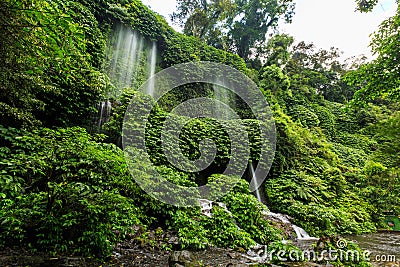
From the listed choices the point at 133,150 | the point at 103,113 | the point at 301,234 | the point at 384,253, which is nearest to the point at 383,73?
the point at 384,253

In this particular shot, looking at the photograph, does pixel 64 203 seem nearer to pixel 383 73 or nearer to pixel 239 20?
pixel 383 73

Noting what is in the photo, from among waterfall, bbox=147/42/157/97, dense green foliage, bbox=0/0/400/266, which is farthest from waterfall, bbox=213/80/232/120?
waterfall, bbox=147/42/157/97

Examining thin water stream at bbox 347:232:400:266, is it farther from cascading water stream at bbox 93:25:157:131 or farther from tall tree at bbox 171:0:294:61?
tall tree at bbox 171:0:294:61

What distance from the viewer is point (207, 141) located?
396 inches

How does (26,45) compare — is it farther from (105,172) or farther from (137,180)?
(137,180)

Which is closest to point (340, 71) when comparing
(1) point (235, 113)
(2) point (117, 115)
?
(1) point (235, 113)

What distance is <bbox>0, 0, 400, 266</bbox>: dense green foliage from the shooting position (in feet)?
10.6

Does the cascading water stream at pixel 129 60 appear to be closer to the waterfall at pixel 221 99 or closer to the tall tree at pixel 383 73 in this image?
the waterfall at pixel 221 99

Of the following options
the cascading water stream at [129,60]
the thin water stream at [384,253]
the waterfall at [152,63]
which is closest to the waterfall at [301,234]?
the thin water stream at [384,253]

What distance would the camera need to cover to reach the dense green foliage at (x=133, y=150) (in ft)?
10.6

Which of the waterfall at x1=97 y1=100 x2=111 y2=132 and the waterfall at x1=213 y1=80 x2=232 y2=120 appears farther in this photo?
the waterfall at x1=213 y1=80 x2=232 y2=120

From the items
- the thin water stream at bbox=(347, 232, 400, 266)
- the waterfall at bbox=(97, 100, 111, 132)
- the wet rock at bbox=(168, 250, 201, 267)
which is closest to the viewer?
the wet rock at bbox=(168, 250, 201, 267)

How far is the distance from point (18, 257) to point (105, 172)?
1.46 metres

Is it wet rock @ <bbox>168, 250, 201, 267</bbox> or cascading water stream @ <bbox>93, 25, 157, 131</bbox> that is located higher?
cascading water stream @ <bbox>93, 25, 157, 131</bbox>
